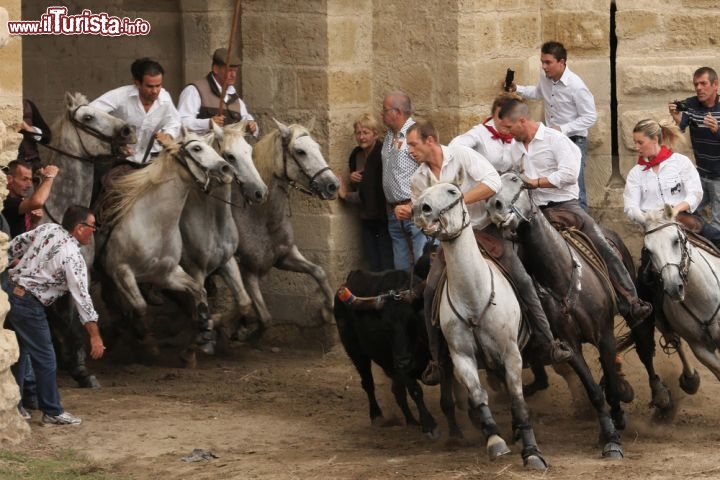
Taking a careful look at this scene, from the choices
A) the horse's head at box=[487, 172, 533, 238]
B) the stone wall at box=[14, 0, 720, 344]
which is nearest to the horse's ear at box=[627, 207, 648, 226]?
the horse's head at box=[487, 172, 533, 238]

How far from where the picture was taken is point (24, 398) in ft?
39.7

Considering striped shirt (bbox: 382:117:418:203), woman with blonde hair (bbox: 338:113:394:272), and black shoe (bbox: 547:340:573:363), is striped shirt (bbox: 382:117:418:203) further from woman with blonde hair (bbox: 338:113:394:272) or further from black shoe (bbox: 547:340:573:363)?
black shoe (bbox: 547:340:573:363)

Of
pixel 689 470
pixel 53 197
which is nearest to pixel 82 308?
pixel 53 197

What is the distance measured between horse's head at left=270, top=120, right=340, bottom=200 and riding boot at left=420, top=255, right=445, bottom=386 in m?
3.21

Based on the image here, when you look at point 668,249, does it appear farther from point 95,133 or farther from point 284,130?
point 95,133

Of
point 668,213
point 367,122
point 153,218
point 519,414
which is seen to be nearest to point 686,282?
point 668,213

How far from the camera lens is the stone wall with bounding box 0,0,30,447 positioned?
36.3 feet

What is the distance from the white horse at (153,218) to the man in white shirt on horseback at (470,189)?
2.98 metres

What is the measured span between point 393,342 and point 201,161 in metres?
2.67

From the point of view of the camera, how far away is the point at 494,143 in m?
12.3

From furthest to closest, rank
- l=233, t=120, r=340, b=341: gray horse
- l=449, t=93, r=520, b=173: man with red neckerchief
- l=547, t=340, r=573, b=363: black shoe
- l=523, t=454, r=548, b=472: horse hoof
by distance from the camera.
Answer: l=233, t=120, r=340, b=341: gray horse
l=449, t=93, r=520, b=173: man with red neckerchief
l=547, t=340, r=573, b=363: black shoe
l=523, t=454, r=548, b=472: horse hoof

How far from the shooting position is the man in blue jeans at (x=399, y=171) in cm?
1458

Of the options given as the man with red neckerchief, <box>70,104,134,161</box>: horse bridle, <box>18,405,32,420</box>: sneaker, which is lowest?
<box>18,405,32,420</box>: sneaker

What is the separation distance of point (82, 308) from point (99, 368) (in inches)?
116
